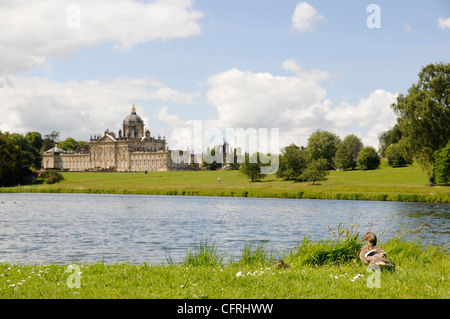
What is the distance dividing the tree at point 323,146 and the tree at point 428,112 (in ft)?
239

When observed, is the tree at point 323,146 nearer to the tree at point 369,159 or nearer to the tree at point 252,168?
the tree at point 369,159

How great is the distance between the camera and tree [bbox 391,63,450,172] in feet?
195

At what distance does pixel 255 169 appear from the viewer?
101 metres

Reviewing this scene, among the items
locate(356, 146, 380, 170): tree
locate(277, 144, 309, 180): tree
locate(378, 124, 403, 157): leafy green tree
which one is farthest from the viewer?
locate(378, 124, 403, 157): leafy green tree

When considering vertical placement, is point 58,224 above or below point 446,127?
below

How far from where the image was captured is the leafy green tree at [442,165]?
2319 inches

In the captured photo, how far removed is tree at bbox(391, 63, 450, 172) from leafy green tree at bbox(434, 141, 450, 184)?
1.29 metres

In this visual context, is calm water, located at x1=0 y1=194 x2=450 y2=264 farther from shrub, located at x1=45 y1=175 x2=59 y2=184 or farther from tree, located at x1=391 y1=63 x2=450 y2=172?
shrub, located at x1=45 y1=175 x2=59 y2=184

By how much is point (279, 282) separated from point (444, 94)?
57493 mm

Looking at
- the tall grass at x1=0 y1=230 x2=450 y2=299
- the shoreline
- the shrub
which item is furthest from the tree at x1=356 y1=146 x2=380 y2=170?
the tall grass at x1=0 y1=230 x2=450 y2=299

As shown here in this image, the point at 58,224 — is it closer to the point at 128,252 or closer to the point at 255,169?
the point at 128,252

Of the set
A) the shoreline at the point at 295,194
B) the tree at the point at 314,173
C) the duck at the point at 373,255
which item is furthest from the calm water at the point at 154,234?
the tree at the point at 314,173
